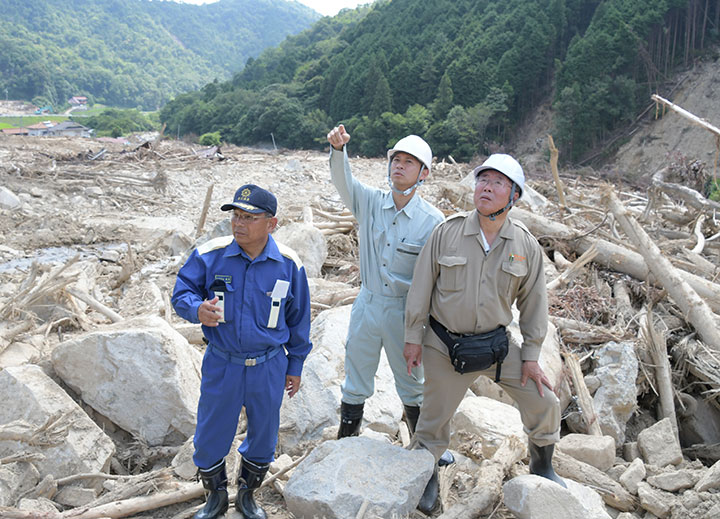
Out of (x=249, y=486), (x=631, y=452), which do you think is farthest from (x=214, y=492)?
(x=631, y=452)

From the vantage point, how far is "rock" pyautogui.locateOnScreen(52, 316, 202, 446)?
3.62 m

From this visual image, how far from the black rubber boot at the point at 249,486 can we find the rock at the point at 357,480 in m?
0.16

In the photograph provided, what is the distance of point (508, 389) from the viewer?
2869 mm

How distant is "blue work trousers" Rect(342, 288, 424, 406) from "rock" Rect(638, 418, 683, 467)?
187 cm

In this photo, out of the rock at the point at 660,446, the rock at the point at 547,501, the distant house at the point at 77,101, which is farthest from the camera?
the distant house at the point at 77,101

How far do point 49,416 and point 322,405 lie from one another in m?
1.67

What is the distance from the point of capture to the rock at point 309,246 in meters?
6.68

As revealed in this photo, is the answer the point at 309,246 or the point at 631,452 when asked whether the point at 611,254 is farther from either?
the point at 309,246

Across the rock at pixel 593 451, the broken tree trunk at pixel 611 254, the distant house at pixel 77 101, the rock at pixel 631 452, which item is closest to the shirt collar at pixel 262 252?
the rock at pixel 593 451

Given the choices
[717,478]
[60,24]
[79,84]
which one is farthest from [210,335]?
[60,24]

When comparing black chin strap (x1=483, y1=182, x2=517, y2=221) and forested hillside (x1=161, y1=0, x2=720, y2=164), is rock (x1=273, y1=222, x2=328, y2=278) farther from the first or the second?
forested hillside (x1=161, y1=0, x2=720, y2=164)

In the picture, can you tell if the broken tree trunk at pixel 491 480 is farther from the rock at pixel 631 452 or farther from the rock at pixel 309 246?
the rock at pixel 309 246

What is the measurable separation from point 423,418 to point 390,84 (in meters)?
49.1

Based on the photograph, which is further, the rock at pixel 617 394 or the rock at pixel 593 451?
the rock at pixel 617 394
